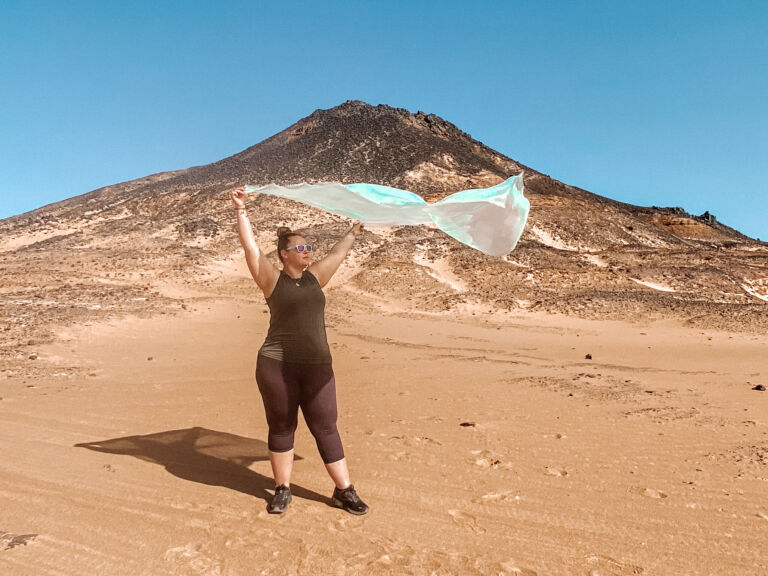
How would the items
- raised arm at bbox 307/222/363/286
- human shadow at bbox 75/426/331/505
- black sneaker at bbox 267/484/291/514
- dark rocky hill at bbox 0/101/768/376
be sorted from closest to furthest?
black sneaker at bbox 267/484/291/514, raised arm at bbox 307/222/363/286, human shadow at bbox 75/426/331/505, dark rocky hill at bbox 0/101/768/376

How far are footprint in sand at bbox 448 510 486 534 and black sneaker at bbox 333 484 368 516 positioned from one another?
2.04ft

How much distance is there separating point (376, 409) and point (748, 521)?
417 cm

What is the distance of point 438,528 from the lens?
364 cm

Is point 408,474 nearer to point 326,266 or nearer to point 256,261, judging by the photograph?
point 326,266

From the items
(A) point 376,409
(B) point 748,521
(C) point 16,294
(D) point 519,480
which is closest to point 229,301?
(C) point 16,294

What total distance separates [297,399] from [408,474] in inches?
51.3

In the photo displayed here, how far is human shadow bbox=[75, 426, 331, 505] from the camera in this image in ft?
14.6

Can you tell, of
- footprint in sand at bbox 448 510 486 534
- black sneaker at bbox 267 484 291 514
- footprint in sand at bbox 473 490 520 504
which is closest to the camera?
footprint in sand at bbox 448 510 486 534

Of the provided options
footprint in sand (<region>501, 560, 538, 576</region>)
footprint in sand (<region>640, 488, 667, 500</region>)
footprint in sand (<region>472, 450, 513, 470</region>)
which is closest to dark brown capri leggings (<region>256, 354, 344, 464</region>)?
footprint in sand (<region>501, 560, 538, 576</region>)

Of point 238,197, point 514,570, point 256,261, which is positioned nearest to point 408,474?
point 514,570

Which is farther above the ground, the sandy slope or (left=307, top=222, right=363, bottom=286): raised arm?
A: (left=307, top=222, right=363, bottom=286): raised arm

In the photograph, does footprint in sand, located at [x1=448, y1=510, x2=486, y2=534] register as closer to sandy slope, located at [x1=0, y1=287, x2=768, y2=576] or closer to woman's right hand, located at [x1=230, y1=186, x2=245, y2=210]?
sandy slope, located at [x1=0, y1=287, x2=768, y2=576]

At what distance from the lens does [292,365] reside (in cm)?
396

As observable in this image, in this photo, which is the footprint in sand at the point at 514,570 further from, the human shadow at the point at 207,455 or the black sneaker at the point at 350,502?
the human shadow at the point at 207,455
